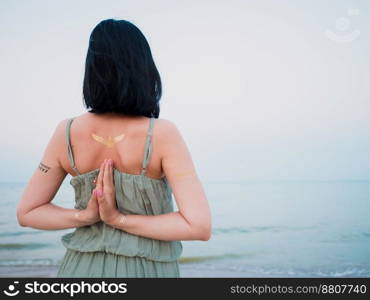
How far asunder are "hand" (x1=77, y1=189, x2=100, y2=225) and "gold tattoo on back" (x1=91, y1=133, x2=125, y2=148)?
0.15 meters

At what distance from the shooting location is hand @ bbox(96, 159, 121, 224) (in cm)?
133

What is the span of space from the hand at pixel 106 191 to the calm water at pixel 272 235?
223 inches

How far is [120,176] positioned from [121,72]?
1.02 feet

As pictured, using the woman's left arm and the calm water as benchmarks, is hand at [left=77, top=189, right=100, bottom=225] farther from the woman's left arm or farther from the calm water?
the calm water

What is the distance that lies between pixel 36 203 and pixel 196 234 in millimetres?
530

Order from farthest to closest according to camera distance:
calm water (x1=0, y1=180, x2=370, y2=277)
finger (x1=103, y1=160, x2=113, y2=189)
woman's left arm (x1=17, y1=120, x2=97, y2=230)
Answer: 1. calm water (x1=0, y1=180, x2=370, y2=277)
2. woman's left arm (x1=17, y1=120, x2=97, y2=230)
3. finger (x1=103, y1=160, x2=113, y2=189)

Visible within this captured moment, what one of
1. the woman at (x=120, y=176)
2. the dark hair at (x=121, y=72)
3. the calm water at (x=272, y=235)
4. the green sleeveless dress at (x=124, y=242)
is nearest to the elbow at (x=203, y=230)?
the woman at (x=120, y=176)

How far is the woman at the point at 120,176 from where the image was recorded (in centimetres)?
134

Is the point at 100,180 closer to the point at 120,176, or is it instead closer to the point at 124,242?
the point at 120,176

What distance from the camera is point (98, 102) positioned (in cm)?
137

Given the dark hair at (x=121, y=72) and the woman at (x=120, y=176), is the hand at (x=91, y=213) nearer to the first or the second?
the woman at (x=120, y=176)

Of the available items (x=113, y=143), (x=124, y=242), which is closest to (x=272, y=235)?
(x=124, y=242)

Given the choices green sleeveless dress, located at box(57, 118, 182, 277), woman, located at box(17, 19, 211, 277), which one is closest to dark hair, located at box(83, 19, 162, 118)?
woman, located at box(17, 19, 211, 277)

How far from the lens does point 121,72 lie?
4.34 ft
